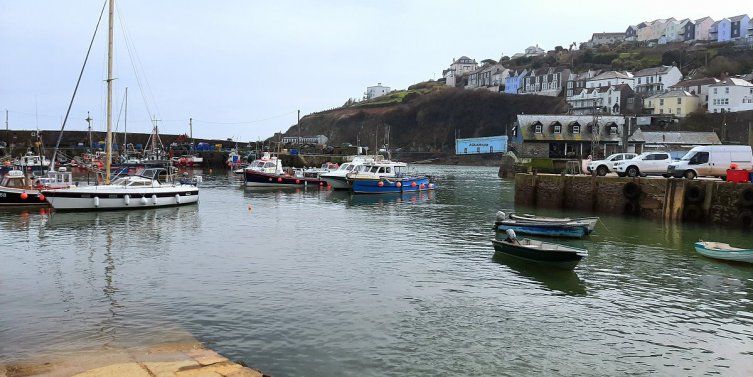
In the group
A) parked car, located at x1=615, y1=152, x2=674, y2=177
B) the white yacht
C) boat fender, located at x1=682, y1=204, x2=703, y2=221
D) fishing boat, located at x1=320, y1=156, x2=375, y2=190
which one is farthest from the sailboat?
boat fender, located at x1=682, y1=204, x2=703, y2=221

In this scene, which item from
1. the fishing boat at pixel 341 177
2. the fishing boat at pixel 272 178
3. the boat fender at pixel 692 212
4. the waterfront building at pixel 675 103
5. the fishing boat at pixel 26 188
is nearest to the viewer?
the boat fender at pixel 692 212

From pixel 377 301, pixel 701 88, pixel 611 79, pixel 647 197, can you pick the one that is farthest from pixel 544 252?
pixel 611 79

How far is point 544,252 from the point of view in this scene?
19219 millimetres

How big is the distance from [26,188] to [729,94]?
116 m

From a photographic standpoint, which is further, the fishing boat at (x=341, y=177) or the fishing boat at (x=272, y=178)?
the fishing boat at (x=272, y=178)

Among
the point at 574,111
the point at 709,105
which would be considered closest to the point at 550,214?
the point at 709,105

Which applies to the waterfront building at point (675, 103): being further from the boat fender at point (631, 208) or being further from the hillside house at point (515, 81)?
the boat fender at point (631, 208)

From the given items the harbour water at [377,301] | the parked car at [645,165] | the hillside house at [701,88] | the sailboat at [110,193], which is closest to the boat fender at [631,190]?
the parked car at [645,165]

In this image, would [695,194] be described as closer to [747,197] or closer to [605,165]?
[747,197]

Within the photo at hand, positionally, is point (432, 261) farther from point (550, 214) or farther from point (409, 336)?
point (550, 214)

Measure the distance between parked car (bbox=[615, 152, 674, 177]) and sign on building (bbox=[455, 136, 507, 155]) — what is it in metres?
92.0

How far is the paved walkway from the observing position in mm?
8906

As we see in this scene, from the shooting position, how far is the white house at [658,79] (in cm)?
13462

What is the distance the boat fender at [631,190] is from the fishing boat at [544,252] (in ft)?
52.6
